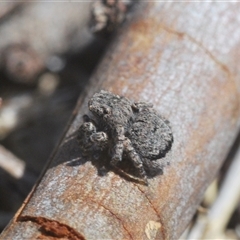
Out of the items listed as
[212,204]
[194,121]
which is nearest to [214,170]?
[194,121]

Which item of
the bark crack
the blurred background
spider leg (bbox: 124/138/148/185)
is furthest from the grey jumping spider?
the blurred background

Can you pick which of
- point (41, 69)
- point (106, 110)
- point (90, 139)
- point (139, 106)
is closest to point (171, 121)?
point (139, 106)

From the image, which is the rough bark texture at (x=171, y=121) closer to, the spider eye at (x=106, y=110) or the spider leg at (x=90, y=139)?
the spider leg at (x=90, y=139)

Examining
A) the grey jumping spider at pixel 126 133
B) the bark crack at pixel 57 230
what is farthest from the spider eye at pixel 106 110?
the bark crack at pixel 57 230

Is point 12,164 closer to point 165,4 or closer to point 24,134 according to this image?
point 24,134

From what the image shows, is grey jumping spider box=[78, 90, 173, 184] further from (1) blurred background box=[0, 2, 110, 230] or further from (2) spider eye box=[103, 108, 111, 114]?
(1) blurred background box=[0, 2, 110, 230]

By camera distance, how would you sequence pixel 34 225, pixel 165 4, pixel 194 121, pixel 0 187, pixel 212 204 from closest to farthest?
pixel 34 225, pixel 194 121, pixel 165 4, pixel 212 204, pixel 0 187
